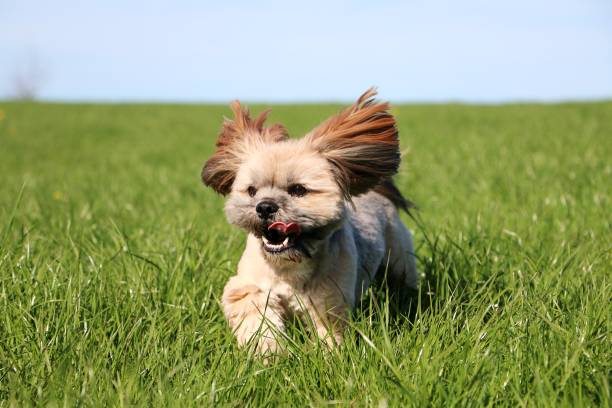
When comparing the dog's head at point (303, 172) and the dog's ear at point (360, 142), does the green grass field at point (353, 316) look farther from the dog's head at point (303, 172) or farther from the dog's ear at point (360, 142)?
the dog's ear at point (360, 142)

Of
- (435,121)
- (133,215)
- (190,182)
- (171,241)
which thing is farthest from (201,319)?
(435,121)

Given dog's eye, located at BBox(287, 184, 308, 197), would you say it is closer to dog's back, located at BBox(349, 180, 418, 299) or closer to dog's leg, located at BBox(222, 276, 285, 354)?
dog's leg, located at BBox(222, 276, 285, 354)

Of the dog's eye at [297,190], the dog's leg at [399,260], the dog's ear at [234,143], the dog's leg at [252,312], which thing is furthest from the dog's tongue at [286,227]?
the dog's leg at [399,260]

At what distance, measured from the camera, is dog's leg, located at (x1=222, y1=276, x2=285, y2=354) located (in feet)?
10.5

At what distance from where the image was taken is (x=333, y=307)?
131 inches

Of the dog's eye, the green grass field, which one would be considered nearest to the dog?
the dog's eye

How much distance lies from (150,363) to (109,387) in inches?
10.8

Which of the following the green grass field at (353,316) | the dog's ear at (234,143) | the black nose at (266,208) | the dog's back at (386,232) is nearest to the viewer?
the green grass field at (353,316)

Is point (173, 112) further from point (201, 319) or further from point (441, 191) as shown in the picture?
point (201, 319)

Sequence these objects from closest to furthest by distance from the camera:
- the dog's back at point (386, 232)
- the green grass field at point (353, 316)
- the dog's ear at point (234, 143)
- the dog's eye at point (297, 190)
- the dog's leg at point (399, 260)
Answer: the green grass field at point (353, 316) < the dog's eye at point (297, 190) < the dog's ear at point (234, 143) < the dog's back at point (386, 232) < the dog's leg at point (399, 260)

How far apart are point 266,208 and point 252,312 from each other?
57 cm

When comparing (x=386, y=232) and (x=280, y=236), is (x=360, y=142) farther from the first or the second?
(x=386, y=232)

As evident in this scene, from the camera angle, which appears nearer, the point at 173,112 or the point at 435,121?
the point at 435,121

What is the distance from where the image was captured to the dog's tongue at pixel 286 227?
3.14 m
